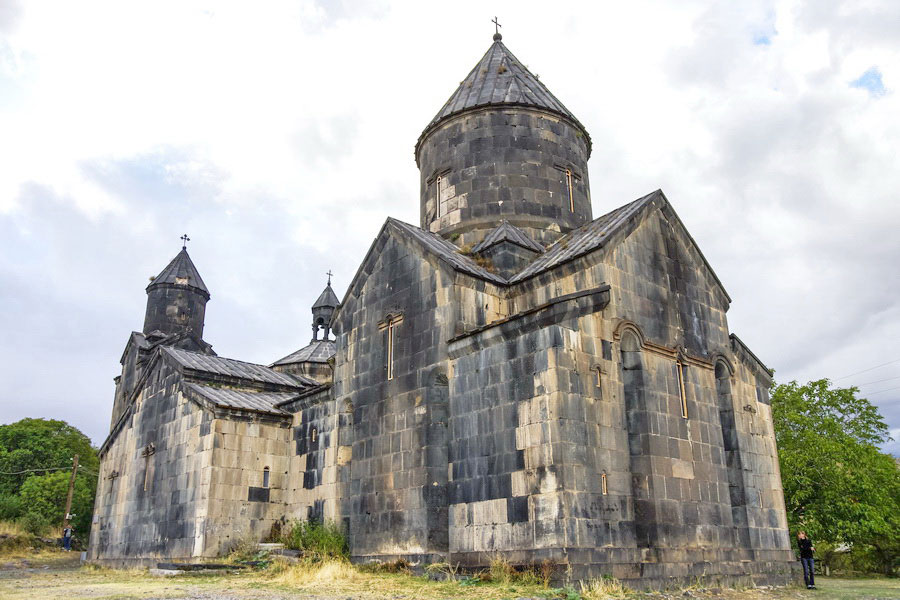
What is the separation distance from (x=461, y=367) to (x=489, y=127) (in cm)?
629

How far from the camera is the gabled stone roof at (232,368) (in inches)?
637

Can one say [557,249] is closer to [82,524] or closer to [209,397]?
[209,397]

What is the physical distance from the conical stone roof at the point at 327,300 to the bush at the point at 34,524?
1352 centimetres

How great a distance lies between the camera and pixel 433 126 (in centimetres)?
1524

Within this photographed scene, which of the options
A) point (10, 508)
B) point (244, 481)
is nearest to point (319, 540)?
point (244, 481)

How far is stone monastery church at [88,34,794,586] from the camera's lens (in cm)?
916

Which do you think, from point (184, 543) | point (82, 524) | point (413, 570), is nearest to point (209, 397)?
point (184, 543)

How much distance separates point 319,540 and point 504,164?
8.10 metres

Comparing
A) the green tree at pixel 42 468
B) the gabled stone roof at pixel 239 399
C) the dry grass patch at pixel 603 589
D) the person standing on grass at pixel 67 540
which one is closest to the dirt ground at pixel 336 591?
the dry grass patch at pixel 603 589

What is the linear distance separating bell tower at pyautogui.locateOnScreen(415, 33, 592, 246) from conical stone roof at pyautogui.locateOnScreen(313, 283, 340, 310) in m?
9.87

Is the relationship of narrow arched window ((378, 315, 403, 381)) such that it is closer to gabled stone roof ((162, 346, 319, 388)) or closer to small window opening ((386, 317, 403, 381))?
small window opening ((386, 317, 403, 381))

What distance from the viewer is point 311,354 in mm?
22094

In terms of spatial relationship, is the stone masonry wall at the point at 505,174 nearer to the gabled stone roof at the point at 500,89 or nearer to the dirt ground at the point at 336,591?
the gabled stone roof at the point at 500,89

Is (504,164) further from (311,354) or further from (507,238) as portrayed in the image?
(311,354)
